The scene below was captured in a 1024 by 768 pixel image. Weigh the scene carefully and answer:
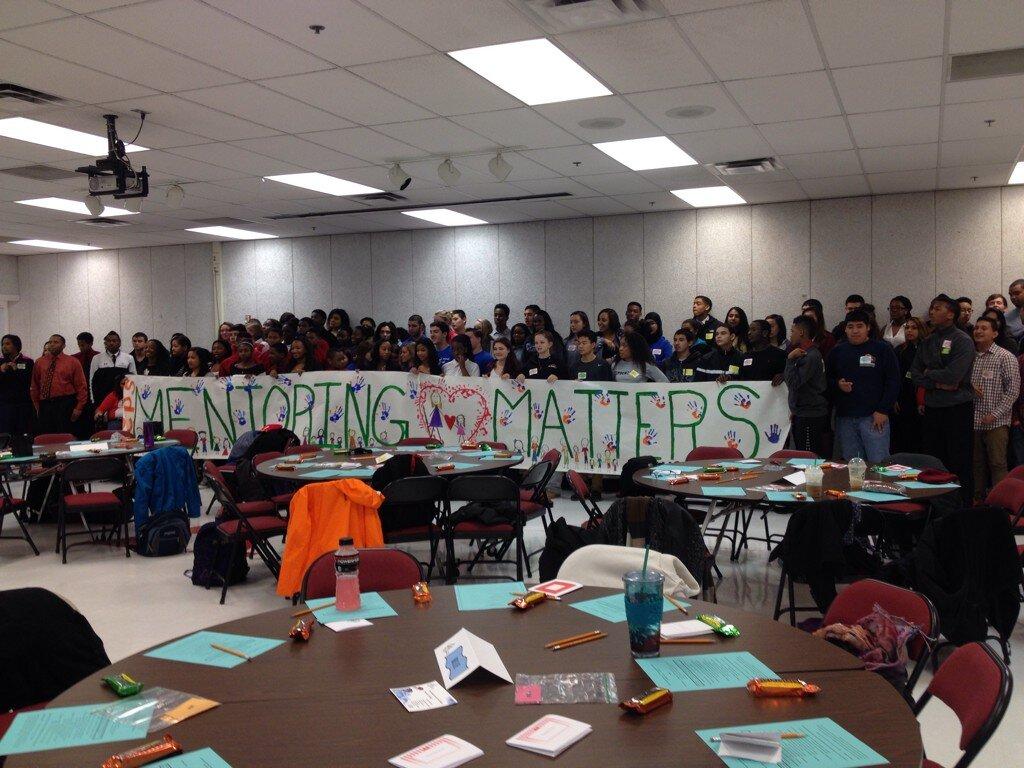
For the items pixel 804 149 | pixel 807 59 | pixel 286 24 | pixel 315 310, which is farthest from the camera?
pixel 315 310

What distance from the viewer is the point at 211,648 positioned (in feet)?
7.95

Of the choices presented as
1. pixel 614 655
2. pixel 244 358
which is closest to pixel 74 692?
pixel 614 655

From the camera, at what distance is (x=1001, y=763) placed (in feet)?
10.7

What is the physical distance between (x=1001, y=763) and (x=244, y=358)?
8.71m

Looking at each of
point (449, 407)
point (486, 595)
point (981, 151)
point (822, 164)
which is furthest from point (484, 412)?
point (486, 595)

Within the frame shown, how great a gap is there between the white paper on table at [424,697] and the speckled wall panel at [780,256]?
992 centimetres

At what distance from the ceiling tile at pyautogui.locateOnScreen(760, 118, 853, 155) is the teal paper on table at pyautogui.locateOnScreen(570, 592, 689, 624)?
17.6 ft

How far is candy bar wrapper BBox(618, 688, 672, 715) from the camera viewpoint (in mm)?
1917

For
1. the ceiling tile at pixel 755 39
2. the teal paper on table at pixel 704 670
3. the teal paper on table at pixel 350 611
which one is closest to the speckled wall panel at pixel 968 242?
the ceiling tile at pixel 755 39

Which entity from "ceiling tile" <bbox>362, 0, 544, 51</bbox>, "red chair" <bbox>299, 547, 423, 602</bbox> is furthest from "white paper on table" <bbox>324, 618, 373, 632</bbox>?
"ceiling tile" <bbox>362, 0, 544, 51</bbox>

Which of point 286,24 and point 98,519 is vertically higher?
point 286,24

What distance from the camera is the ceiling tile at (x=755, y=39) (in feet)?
15.1

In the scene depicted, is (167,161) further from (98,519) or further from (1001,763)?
(1001,763)

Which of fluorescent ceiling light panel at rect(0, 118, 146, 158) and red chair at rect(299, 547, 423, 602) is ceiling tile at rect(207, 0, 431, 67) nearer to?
red chair at rect(299, 547, 423, 602)
